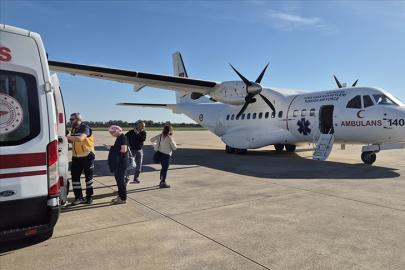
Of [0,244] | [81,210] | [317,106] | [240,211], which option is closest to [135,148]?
[81,210]

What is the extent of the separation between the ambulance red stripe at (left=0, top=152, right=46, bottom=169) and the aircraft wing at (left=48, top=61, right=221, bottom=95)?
9.32 meters

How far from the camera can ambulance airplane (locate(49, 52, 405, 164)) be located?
1090 cm

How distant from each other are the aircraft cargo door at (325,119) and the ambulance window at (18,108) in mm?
11472

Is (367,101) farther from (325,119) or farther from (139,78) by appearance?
(139,78)

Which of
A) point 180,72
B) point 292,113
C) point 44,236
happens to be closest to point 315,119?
point 292,113

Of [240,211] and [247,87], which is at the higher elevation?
[247,87]

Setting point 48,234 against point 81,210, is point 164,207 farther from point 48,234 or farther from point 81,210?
point 48,234

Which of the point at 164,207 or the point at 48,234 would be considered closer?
the point at 48,234

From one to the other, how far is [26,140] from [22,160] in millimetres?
230

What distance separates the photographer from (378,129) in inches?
421

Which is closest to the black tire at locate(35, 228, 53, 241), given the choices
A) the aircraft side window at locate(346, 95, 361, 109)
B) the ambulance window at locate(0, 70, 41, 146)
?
the ambulance window at locate(0, 70, 41, 146)

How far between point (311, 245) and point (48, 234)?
11.8 feet

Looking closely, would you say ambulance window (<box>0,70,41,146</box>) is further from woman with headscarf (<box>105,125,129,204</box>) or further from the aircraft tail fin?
the aircraft tail fin

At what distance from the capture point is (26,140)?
11.1 feet
